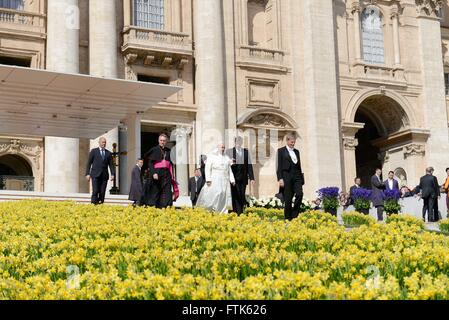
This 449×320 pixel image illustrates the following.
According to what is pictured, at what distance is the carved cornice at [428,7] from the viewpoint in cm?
3869

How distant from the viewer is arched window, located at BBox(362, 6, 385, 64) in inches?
1464

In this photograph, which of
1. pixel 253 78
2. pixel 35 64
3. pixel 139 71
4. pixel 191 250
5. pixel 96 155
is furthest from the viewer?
pixel 253 78

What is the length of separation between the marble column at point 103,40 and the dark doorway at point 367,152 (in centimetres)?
1637

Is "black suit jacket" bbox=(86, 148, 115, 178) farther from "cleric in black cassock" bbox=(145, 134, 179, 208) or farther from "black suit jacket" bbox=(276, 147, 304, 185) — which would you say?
"black suit jacket" bbox=(276, 147, 304, 185)

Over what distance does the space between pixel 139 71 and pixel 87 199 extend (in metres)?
9.15

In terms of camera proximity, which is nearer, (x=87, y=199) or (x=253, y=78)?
(x=87, y=199)

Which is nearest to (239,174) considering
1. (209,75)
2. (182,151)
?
(182,151)

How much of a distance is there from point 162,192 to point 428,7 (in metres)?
27.5

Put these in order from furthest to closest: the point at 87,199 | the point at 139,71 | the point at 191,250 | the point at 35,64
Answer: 1. the point at 139,71
2. the point at 35,64
3. the point at 87,199
4. the point at 191,250

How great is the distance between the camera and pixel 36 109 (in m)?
24.8

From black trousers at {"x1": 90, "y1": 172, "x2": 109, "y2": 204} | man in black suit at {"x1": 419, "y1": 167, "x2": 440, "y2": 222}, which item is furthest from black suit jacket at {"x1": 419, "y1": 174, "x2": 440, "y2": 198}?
black trousers at {"x1": 90, "y1": 172, "x2": 109, "y2": 204}

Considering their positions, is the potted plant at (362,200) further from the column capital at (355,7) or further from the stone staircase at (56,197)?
the column capital at (355,7)
